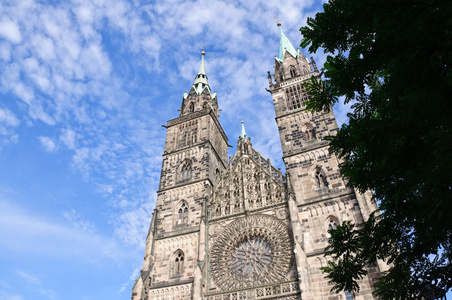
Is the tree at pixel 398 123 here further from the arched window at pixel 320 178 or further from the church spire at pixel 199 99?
the church spire at pixel 199 99

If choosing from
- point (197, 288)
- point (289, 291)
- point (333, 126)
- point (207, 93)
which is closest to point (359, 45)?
point (289, 291)

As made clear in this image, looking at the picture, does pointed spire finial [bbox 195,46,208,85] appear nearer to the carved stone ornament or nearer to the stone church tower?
the stone church tower

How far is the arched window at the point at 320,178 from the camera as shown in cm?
1833

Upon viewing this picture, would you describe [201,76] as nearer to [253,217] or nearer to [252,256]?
[253,217]

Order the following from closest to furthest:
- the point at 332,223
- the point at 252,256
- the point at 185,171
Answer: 1. the point at 332,223
2. the point at 252,256
3. the point at 185,171

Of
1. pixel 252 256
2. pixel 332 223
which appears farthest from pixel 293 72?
pixel 252 256

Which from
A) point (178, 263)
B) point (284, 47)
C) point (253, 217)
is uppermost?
point (284, 47)

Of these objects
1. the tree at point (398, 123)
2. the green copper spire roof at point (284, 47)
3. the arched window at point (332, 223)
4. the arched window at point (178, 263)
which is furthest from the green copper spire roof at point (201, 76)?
the tree at point (398, 123)

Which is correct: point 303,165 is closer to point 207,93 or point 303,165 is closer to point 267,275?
point 267,275

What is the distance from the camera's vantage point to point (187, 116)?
26.5m

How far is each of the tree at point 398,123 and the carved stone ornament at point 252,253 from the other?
1085cm

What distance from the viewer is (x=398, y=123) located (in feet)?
14.2

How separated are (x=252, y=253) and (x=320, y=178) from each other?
5640 millimetres

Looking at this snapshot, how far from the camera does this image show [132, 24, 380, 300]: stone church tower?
15906mm
